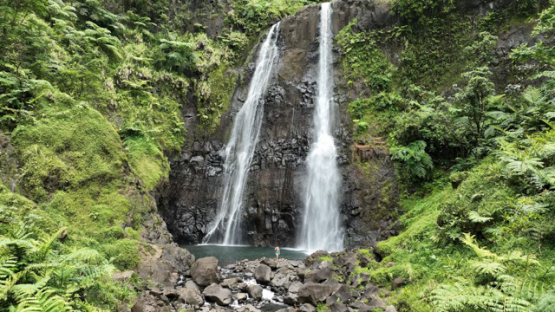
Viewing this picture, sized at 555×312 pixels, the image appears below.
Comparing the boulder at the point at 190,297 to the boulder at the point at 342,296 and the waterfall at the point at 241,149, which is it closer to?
the boulder at the point at 342,296

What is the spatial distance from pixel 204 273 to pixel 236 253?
4577 mm

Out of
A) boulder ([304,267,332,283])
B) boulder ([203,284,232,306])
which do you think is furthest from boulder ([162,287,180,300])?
boulder ([304,267,332,283])

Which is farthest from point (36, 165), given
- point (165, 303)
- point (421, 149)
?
point (421, 149)

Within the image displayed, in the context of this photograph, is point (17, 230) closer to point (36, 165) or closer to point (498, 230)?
point (36, 165)

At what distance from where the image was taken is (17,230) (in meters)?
4.28

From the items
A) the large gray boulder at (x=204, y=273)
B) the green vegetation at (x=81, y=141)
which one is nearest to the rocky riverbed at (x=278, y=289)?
the large gray boulder at (x=204, y=273)

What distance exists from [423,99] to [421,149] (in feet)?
13.1

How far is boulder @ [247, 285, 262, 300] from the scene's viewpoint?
287 inches

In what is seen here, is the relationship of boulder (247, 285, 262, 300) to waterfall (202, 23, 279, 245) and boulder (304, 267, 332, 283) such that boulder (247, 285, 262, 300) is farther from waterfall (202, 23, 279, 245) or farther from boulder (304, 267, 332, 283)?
waterfall (202, 23, 279, 245)

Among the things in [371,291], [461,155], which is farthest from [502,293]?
[461,155]

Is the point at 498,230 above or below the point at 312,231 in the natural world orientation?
above

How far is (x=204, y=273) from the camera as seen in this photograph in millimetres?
7836

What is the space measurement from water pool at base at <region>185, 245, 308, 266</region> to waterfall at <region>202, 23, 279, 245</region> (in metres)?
1.08

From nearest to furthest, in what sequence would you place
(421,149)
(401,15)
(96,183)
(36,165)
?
1. (36,165)
2. (96,183)
3. (421,149)
4. (401,15)
